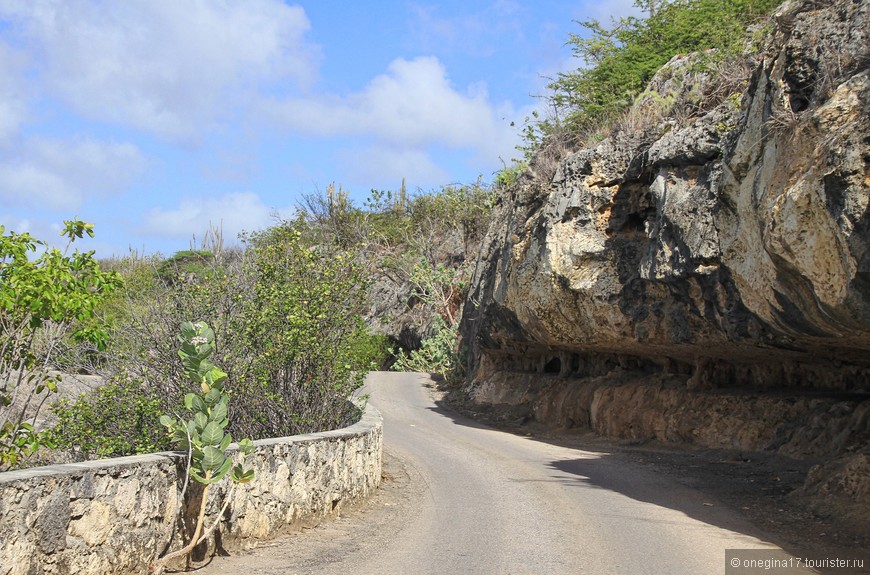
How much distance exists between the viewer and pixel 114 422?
1003 cm

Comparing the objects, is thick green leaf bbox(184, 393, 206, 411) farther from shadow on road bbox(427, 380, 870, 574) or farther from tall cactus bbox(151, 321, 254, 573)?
shadow on road bbox(427, 380, 870, 574)

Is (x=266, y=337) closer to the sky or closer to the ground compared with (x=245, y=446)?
closer to the sky

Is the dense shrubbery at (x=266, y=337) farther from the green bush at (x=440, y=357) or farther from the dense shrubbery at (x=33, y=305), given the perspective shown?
the green bush at (x=440, y=357)

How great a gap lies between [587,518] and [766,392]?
6.22m

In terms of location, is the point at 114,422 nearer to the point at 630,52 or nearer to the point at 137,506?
the point at 137,506

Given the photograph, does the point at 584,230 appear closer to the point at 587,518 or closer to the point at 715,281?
the point at 715,281

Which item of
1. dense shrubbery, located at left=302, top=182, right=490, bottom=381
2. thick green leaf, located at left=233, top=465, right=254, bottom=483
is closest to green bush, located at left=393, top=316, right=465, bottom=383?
dense shrubbery, located at left=302, top=182, right=490, bottom=381

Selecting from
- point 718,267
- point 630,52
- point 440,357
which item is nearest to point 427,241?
point 440,357

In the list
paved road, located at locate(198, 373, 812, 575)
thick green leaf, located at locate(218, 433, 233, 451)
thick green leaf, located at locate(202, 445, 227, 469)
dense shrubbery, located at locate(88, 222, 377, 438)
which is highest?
dense shrubbery, located at locate(88, 222, 377, 438)

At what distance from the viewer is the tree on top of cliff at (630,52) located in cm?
2020

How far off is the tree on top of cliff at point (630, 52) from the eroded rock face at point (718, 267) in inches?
81.0

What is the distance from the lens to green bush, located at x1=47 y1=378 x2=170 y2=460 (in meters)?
9.80

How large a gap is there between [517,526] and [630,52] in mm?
16537

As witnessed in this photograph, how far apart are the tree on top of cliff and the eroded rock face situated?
2.06 meters
